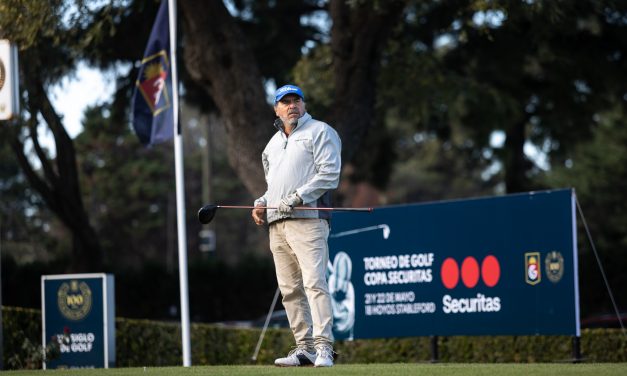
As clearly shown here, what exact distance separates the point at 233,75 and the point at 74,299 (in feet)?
15.7

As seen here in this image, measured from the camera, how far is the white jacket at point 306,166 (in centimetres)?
897

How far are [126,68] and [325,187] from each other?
1410 cm

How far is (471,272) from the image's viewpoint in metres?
14.4

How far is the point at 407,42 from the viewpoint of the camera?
22.5 m

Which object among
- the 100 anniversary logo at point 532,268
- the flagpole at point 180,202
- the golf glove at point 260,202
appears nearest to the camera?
the golf glove at point 260,202

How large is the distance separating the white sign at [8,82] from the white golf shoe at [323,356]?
3583mm

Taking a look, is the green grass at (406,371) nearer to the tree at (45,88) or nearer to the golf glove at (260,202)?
the golf glove at (260,202)

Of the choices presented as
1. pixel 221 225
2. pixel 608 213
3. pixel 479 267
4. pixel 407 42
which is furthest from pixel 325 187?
pixel 221 225

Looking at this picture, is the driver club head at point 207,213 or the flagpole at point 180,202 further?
the flagpole at point 180,202

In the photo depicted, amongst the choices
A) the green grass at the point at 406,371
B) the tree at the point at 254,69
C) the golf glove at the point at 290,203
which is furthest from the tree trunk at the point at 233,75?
the golf glove at the point at 290,203

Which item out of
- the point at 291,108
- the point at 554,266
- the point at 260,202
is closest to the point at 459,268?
the point at 554,266

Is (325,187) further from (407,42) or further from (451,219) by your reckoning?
(407,42)

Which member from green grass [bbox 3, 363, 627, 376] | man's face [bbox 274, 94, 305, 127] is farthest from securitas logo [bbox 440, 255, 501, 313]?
man's face [bbox 274, 94, 305, 127]

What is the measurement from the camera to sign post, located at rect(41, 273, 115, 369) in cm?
1508
